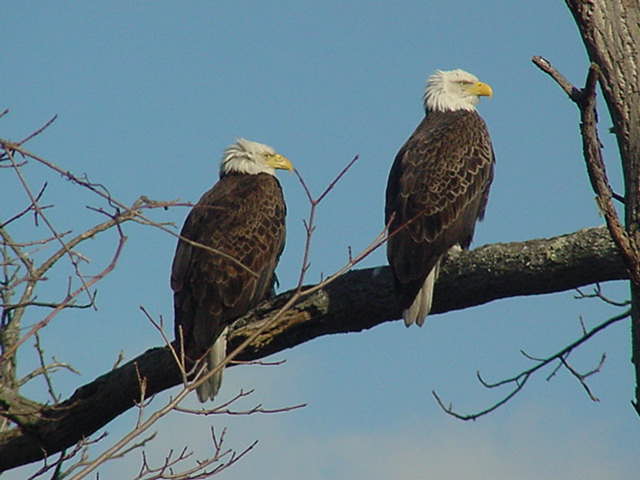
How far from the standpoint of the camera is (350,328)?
5.61m

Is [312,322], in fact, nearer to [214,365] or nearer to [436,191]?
[214,365]

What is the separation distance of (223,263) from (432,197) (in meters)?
1.25

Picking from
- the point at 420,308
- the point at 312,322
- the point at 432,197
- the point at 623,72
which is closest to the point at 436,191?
the point at 432,197

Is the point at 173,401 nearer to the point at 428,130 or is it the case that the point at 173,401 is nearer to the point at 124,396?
the point at 124,396

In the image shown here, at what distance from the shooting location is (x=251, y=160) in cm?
783

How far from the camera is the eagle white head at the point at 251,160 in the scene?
7801mm

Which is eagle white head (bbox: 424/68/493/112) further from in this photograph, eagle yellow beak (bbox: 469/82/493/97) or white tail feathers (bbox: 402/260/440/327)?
white tail feathers (bbox: 402/260/440/327)

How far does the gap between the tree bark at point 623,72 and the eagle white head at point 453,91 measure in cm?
460

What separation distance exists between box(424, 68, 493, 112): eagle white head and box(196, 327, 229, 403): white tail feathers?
8.26 feet

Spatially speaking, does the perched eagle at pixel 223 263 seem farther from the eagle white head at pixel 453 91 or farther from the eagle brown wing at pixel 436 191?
the eagle white head at pixel 453 91

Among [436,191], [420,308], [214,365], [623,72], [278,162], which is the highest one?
[278,162]

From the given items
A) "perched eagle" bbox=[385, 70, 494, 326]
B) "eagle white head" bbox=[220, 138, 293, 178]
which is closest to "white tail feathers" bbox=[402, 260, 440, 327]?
"perched eagle" bbox=[385, 70, 494, 326]

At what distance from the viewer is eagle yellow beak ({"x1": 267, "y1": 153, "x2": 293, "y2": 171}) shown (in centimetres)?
790

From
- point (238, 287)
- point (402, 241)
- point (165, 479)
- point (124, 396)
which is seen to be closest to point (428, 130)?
point (402, 241)
